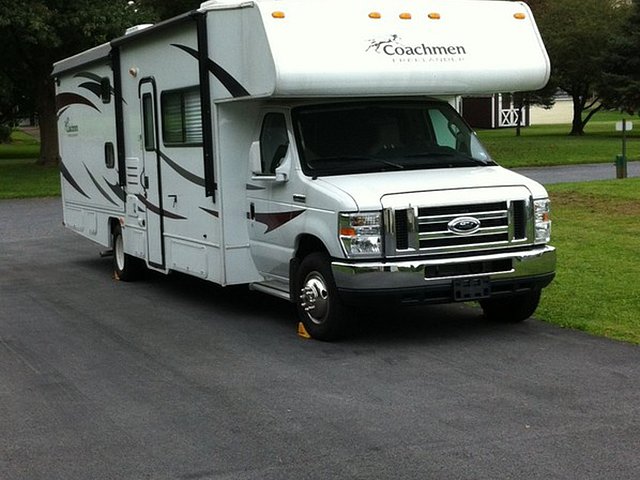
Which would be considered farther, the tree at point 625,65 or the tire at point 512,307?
the tree at point 625,65

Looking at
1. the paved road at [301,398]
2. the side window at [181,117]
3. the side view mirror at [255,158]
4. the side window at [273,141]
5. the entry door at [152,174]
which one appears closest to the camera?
the paved road at [301,398]

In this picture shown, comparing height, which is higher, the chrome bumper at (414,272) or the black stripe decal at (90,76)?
the black stripe decal at (90,76)

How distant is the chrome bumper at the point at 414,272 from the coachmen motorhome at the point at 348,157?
0.5 inches

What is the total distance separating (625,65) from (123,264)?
38.0 metres

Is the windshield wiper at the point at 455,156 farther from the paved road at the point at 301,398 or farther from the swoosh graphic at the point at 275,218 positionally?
the paved road at the point at 301,398

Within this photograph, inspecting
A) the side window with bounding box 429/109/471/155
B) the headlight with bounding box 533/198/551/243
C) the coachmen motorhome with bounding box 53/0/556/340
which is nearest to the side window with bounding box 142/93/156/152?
the coachmen motorhome with bounding box 53/0/556/340

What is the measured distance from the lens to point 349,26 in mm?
8867

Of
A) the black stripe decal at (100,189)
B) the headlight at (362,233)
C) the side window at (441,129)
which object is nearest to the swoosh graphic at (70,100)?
the black stripe decal at (100,189)

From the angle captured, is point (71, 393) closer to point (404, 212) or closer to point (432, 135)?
point (404, 212)

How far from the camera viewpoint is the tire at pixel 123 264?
12625 millimetres

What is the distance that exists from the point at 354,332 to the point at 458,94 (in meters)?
2.46

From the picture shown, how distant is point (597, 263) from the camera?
1209cm

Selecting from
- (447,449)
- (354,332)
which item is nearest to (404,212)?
(354,332)

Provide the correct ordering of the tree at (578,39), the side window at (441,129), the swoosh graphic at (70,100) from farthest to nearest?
1. the tree at (578,39)
2. the swoosh graphic at (70,100)
3. the side window at (441,129)
